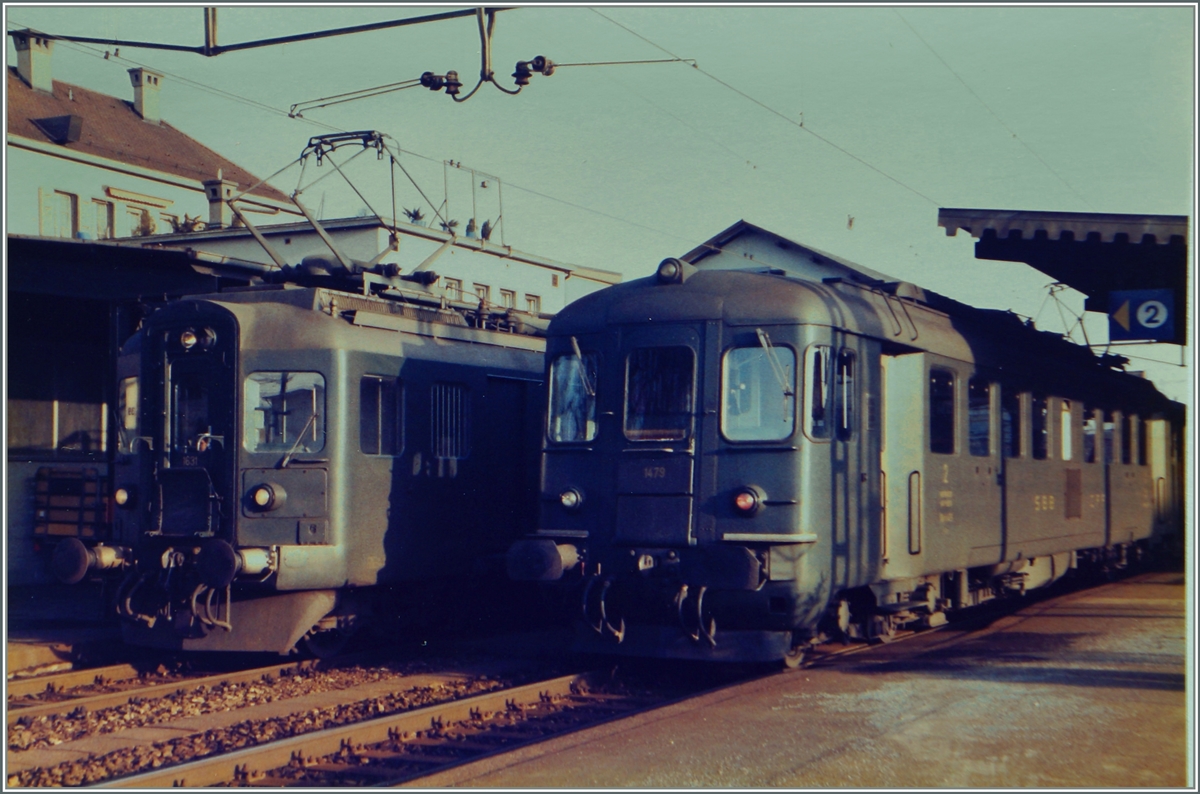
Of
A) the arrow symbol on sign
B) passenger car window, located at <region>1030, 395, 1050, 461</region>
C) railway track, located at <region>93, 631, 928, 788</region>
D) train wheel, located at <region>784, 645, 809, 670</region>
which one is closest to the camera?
railway track, located at <region>93, 631, 928, 788</region>

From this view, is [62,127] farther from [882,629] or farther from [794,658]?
[794,658]

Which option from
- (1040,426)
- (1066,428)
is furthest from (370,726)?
(1066,428)

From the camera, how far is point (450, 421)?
11.9m

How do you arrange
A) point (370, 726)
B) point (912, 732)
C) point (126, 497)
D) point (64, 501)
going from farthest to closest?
point (64, 501) → point (126, 497) → point (370, 726) → point (912, 732)

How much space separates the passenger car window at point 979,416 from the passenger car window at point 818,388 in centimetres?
293

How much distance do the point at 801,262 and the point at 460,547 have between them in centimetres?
2736

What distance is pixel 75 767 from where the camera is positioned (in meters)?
7.16

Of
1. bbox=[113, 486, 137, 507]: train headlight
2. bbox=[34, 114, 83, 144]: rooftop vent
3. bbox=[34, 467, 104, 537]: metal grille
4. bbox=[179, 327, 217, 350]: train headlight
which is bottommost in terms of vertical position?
bbox=[34, 467, 104, 537]: metal grille

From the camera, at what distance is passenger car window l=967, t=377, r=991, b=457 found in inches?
467

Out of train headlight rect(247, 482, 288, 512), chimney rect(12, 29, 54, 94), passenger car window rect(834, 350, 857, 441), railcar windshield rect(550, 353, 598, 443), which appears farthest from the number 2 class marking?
chimney rect(12, 29, 54, 94)

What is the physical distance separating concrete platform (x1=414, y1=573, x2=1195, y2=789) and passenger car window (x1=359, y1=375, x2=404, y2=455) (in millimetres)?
3932

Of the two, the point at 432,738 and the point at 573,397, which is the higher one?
the point at 573,397

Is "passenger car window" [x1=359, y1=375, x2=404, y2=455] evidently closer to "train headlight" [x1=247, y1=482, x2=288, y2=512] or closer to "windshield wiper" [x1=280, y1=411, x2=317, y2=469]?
"windshield wiper" [x1=280, y1=411, x2=317, y2=469]

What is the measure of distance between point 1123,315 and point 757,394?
12.3 ft
